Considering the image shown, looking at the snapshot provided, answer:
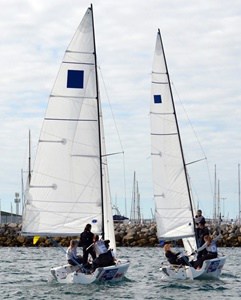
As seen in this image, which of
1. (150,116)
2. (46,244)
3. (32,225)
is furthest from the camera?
(46,244)

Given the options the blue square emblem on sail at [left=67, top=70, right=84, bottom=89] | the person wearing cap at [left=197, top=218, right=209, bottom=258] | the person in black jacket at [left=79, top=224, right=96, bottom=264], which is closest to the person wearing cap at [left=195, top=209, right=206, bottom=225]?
the person wearing cap at [left=197, top=218, right=209, bottom=258]

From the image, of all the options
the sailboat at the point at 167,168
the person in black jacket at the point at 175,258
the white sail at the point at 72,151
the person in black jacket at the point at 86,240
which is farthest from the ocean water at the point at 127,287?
the white sail at the point at 72,151

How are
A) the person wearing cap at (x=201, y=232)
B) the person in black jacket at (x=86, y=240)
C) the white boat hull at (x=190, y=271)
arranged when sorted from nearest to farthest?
the person in black jacket at (x=86, y=240)
the white boat hull at (x=190, y=271)
the person wearing cap at (x=201, y=232)

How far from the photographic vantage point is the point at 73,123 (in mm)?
31031

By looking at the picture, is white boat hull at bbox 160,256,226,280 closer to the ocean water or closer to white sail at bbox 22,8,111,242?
the ocean water

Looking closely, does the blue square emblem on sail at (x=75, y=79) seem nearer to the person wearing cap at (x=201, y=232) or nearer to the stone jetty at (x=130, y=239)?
the person wearing cap at (x=201, y=232)

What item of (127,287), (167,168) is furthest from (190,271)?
(167,168)

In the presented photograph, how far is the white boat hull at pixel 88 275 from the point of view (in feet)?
96.3

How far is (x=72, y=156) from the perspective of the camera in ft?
102

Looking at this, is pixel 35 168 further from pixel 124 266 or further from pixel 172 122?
pixel 172 122

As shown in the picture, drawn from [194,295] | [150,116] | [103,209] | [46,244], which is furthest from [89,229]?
[46,244]

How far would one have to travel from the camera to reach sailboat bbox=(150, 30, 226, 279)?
3422 cm

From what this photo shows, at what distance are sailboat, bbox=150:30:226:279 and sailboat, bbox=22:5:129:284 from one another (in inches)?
134

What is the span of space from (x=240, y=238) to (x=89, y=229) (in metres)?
35.8
